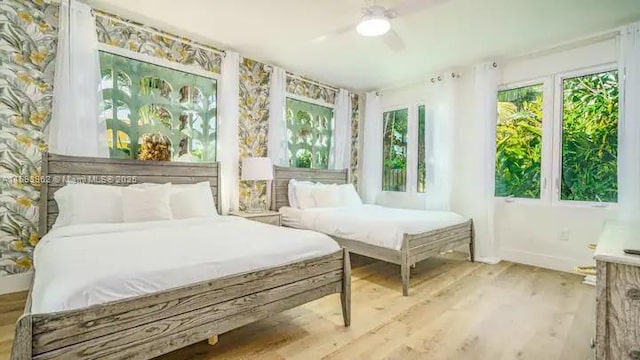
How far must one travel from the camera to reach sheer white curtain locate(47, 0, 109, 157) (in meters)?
2.83

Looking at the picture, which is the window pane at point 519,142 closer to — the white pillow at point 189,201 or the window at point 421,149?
the window at point 421,149

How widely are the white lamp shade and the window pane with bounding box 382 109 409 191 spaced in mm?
2386

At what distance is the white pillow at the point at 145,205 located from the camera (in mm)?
2710

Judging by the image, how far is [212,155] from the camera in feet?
13.1

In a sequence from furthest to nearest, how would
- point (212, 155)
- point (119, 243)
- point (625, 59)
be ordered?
point (212, 155) < point (625, 59) < point (119, 243)

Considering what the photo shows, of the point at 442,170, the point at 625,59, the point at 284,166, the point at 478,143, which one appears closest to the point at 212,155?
the point at 284,166

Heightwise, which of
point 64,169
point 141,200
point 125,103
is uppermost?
point 125,103

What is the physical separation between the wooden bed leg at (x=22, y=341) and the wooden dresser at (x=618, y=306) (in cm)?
226

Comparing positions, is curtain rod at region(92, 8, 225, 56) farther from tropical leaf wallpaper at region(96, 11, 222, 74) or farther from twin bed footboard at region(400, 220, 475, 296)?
twin bed footboard at region(400, 220, 475, 296)

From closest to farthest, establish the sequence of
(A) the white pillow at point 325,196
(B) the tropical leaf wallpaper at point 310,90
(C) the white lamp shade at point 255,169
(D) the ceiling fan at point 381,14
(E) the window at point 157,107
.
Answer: (D) the ceiling fan at point 381,14, (E) the window at point 157,107, (C) the white lamp shade at point 255,169, (A) the white pillow at point 325,196, (B) the tropical leaf wallpaper at point 310,90

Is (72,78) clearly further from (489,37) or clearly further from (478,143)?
(478,143)

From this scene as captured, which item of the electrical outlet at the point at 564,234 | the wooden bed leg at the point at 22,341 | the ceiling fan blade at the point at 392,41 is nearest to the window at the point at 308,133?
the ceiling fan blade at the point at 392,41

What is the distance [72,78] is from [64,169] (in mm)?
824

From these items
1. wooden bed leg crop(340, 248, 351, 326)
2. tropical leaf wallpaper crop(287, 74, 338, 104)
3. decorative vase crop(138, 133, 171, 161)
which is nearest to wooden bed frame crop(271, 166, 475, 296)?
wooden bed leg crop(340, 248, 351, 326)
